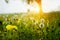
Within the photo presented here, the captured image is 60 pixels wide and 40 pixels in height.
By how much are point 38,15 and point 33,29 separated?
15cm

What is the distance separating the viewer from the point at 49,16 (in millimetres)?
1743

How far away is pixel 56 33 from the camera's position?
173 cm

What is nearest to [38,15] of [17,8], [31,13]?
[31,13]

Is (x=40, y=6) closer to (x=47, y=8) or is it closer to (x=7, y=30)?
(x=47, y=8)

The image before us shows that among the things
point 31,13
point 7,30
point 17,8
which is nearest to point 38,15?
point 31,13

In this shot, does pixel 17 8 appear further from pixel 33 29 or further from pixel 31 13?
pixel 33 29

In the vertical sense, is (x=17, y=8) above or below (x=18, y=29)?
above

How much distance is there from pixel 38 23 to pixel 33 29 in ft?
0.26

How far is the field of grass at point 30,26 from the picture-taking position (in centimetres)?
173

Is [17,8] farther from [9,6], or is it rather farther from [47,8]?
[47,8]

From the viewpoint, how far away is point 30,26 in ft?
5.75

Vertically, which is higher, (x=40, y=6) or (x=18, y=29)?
(x=40, y=6)

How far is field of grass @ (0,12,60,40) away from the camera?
68.3 inches

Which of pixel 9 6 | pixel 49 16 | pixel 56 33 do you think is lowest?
pixel 56 33
